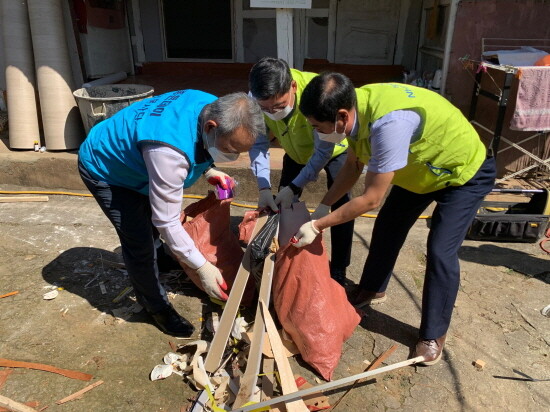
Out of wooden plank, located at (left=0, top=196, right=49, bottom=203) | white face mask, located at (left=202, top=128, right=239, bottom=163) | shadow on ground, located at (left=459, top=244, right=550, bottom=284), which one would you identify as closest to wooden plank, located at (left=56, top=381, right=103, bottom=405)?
white face mask, located at (left=202, top=128, right=239, bottom=163)

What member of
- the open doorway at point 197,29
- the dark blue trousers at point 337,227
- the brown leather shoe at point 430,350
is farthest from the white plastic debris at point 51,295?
the open doorway at point 197,29

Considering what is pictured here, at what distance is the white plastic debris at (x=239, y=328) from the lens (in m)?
2.52

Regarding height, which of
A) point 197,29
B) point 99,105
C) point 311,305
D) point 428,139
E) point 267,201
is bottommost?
point 311,305

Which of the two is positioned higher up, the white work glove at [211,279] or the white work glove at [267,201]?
the white work glove at [267,201]

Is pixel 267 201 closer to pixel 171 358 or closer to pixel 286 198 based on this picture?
pixel 286 198

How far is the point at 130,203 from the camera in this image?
7.80 feet

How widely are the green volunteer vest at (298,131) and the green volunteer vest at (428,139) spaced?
1.74 feet

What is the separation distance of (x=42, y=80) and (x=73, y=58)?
1053 mm

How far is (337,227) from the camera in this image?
2994mm

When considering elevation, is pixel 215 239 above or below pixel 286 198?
below

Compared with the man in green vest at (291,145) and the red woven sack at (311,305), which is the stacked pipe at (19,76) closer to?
the man in green vest at (291,145)

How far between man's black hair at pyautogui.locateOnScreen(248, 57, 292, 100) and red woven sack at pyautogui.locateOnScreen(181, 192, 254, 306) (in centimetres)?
80

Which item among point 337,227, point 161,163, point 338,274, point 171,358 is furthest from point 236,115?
point 338,274

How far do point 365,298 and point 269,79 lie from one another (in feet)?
5.34
